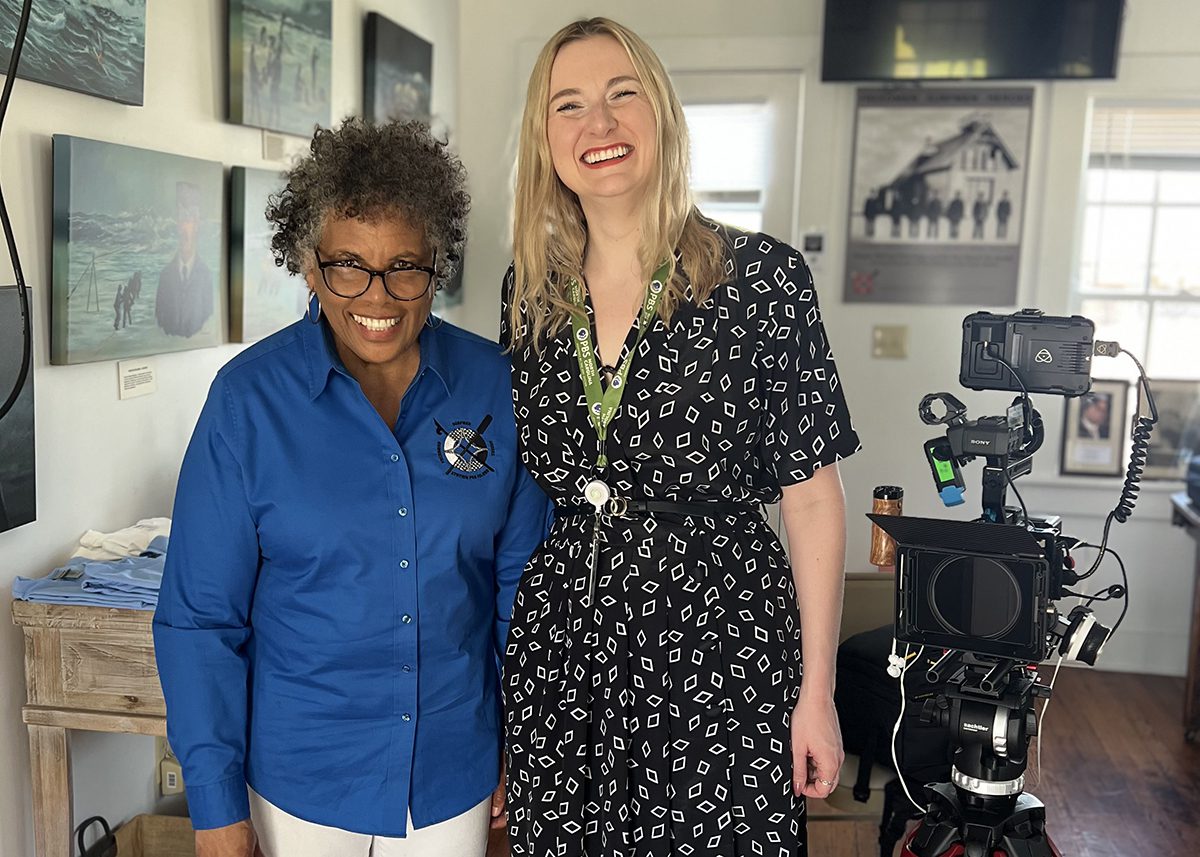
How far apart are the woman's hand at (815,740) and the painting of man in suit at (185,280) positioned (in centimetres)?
152

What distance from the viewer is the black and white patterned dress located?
4.38ft

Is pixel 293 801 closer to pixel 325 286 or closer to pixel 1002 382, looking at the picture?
pixel 325 286

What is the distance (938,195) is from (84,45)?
2.97 meters

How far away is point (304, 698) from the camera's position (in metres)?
1.31

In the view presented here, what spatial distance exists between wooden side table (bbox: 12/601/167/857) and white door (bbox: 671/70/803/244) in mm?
2756

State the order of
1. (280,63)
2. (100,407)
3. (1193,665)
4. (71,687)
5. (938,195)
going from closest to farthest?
(71,687), (100,407), (280,63), (1193,665), (938,195)

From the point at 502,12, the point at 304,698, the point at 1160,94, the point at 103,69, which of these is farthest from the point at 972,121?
the point at 304,698

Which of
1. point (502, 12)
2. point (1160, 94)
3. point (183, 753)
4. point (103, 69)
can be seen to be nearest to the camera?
point (183, 753)

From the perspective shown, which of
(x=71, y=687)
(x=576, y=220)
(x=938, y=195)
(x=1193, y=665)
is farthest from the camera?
(x=938, y=195)

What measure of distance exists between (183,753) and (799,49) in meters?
3.43

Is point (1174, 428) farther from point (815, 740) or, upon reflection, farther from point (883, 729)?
point (815, 740)

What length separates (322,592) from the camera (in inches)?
50.8

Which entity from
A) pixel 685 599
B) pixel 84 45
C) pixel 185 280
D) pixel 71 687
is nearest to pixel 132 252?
pixel 185 280

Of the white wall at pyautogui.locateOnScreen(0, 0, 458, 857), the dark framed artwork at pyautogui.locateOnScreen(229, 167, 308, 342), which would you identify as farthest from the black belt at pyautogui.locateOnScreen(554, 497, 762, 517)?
the dark framed artwork at pyautogui.locateOnScreen(229, 167, 308, 342)
